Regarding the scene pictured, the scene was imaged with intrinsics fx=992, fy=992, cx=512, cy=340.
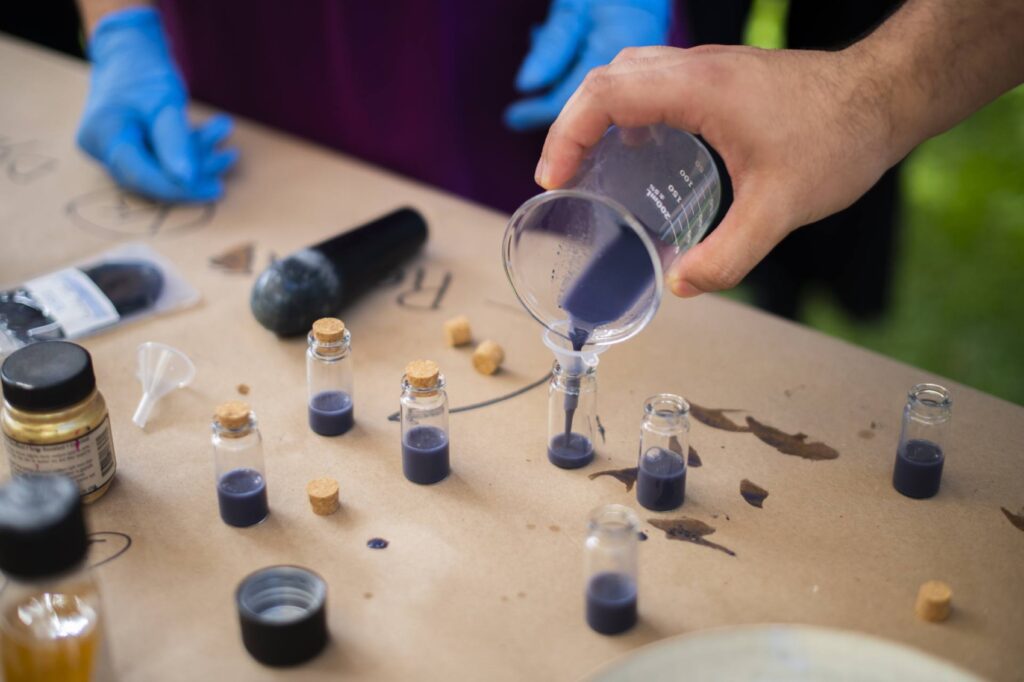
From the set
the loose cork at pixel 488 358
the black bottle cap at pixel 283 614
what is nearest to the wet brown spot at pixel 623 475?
the loose cork at pixel 488 358

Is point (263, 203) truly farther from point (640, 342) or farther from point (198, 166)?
point (640, 342)

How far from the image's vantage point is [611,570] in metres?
0.91

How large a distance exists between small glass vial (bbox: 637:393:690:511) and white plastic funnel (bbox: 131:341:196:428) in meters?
0.58

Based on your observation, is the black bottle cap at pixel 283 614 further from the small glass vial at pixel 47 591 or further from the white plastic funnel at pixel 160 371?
the white plastic funnel at pixel 160 371

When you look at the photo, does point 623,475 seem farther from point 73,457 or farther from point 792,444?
point 73,457

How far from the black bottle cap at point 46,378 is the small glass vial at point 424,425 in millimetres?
328

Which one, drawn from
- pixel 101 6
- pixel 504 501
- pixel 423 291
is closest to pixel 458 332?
pixel 423 291

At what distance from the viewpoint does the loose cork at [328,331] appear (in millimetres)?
1157

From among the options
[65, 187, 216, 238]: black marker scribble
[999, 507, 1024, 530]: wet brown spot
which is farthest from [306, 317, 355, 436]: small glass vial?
[999, 507, 1024, 530]: wet brown spot

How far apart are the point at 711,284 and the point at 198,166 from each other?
3.44 feet

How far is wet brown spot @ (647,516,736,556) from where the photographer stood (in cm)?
102

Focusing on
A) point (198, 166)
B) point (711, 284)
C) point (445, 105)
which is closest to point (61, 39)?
point (198, 166)

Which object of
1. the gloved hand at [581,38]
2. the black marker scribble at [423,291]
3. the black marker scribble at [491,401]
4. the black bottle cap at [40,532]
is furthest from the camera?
the gloved hand at [581,38]

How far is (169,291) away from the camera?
1.45 m
